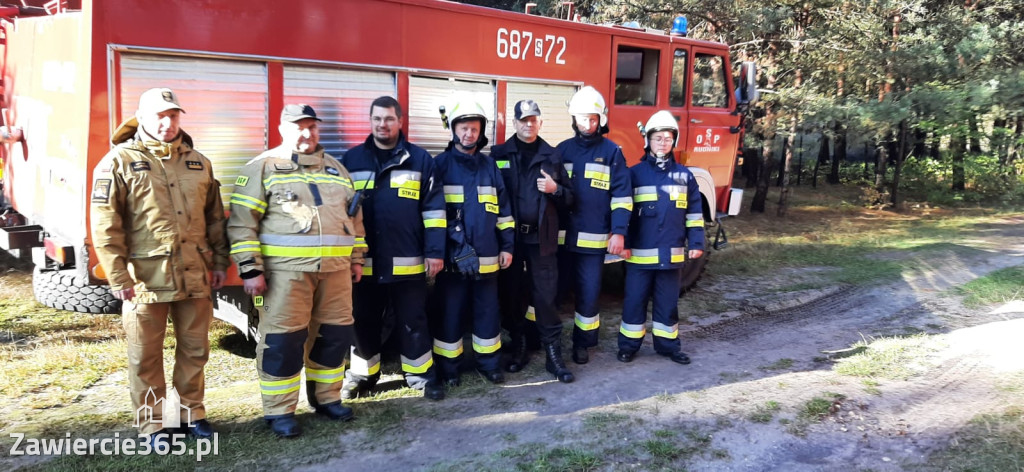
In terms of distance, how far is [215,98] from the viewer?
4.09 metres

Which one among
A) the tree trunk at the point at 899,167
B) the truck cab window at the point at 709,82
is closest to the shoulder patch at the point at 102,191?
the truck cab window at the point at 709,82

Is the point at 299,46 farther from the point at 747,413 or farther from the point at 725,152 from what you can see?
the point at 725,152

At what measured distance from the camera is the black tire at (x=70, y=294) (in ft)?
16.0

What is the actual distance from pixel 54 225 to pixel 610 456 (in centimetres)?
370

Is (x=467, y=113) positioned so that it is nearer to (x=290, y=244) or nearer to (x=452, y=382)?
(x=290, y=244)

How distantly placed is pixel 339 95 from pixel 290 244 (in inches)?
54.9

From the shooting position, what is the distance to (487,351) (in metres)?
4.66

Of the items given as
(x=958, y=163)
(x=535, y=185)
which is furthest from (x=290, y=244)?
(x=958, y=163)

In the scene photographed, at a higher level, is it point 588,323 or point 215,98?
point 215,98

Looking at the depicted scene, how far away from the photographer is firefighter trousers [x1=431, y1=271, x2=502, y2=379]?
449 cm

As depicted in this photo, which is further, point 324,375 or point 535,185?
point 535,185

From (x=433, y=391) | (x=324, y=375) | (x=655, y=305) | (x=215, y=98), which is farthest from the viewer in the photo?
(x=655, y=305)

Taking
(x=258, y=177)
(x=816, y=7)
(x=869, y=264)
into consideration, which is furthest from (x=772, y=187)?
(x=258, y=177)

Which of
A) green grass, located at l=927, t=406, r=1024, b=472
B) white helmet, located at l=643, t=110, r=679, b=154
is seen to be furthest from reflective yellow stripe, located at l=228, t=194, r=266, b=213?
green grass, located at l=927, t=406, r=1024, b=472
